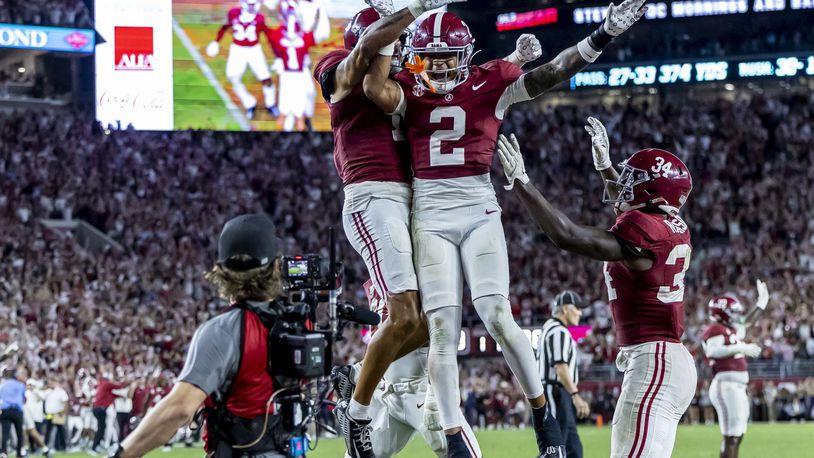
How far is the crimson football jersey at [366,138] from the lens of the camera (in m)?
7.91

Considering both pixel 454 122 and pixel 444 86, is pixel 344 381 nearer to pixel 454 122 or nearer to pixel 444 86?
pixel 454 122

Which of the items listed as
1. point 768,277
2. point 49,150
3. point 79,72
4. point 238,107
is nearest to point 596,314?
point 768,277

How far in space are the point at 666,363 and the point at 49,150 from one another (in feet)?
84.7

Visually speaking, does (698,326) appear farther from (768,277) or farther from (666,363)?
(666,363)

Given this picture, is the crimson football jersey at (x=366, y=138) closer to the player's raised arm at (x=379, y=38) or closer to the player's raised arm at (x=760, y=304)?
the player's raised arm at (x=379, y=38)

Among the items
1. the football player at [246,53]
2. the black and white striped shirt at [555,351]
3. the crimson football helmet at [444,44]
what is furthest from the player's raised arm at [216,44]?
the crimson football helmet at [444,44]

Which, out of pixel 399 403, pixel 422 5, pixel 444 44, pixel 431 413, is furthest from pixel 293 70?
pixel 422 5

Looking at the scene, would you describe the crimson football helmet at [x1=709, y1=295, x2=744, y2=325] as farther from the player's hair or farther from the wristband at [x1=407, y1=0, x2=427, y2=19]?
the player's hair

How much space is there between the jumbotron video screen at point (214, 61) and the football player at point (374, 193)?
2046 cm

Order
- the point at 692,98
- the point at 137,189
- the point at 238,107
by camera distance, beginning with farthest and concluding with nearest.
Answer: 1. the point at 692,98
2. the point at 137,189
3. the point at 238,107

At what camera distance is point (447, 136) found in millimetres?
7664

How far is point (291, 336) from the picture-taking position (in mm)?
4785

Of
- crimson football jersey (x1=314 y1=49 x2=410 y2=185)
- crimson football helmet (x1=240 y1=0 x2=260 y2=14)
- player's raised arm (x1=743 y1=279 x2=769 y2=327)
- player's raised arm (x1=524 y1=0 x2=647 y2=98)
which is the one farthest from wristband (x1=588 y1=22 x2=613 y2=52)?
crimson football helmet (x1=240 y1=0 x2=260 y2=14)

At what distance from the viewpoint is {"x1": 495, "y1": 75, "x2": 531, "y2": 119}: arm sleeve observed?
7664 mm
